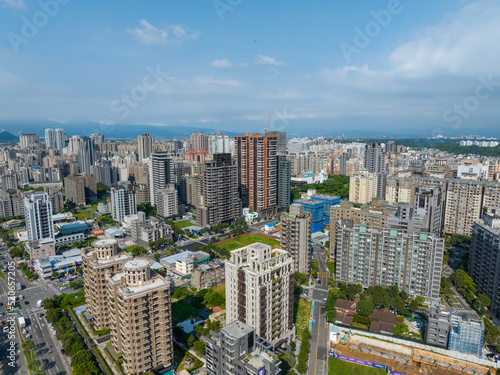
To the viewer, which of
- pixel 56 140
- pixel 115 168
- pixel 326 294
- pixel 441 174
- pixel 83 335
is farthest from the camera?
pixel 56 140

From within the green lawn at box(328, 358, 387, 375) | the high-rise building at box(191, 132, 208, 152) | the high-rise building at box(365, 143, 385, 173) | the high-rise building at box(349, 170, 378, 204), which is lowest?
the green lawn at box(328, 358, 387, 375)

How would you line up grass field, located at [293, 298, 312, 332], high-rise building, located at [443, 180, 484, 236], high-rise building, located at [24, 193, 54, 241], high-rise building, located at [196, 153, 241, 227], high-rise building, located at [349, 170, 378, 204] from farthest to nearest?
1. high-rise building, located at [349, 170, 378, 204]
2. high-rise building, located at [196, 153, 241, 227]
3. high-rise building, located at [443, 180, 484, 236]
4. high-rise building, located at [24, 193, 54, 241]
5. grass field, located at [293, 298, 312, 332]

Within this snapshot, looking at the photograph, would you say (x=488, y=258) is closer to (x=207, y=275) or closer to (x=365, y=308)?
(x=365, y=308)

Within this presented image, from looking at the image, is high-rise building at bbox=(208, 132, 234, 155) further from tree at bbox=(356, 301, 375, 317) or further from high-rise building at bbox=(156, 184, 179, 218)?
tree at bbox=(356, 301, 375, 317)

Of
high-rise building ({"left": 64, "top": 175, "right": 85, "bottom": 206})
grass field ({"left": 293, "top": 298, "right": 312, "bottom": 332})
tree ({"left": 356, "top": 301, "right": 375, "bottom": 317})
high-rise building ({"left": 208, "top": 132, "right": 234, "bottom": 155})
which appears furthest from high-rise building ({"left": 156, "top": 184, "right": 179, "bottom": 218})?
high-rise building ({"left": 208, "top": 132, "right": 234, "bottom": 155})

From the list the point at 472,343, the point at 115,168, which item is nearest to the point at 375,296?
the point at 472,343

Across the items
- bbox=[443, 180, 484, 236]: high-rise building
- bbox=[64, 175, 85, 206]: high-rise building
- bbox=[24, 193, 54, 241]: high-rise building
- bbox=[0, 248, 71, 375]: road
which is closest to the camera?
bbox=[0, 248, 71, 375]: road

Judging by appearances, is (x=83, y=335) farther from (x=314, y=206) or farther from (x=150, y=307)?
(x=314, y=206)
